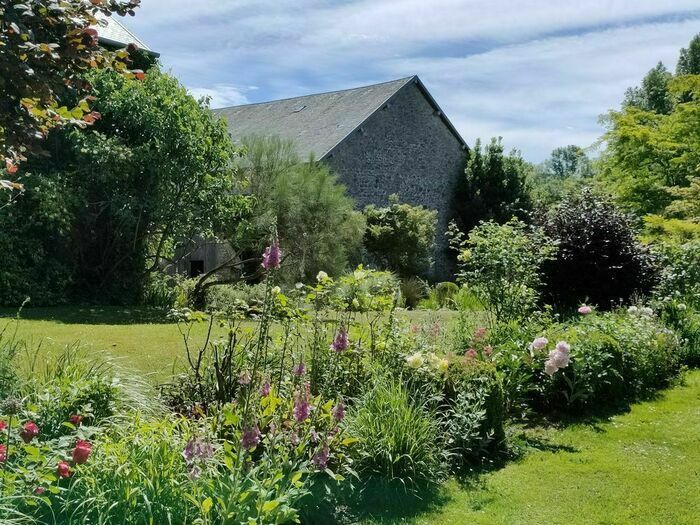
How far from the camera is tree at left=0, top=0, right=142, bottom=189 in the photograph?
9.72 ft

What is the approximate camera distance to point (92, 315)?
11406mm

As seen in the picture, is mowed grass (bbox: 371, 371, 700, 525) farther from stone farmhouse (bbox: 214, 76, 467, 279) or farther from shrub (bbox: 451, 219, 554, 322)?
stone farmhouse (bbox: 214, 76, 467, 279)

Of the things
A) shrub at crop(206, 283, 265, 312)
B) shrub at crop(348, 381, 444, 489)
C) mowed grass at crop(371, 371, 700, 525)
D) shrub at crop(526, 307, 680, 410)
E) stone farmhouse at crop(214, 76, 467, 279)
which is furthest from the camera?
stone farmhouse at crop(214, 76, 467, 279)

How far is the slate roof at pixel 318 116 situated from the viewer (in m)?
21.2

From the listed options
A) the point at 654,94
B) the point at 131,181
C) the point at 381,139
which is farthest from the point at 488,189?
the point at 131,181

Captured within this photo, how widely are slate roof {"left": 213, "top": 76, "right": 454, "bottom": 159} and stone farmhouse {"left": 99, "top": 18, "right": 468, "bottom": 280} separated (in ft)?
0.12

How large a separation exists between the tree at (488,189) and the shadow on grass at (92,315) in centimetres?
1526

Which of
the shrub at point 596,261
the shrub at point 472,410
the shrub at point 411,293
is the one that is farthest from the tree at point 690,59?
the shrub at point 472,410

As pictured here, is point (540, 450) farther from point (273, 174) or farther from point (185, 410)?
point (273, 174)

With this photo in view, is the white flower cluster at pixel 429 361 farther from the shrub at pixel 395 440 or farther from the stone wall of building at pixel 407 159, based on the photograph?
the stone wall of building at pixel 407 159

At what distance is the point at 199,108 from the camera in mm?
13961

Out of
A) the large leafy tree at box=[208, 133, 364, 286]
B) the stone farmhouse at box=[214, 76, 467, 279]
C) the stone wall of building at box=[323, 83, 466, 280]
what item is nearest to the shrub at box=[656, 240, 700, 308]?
the large leafy tree at box=[208, 133, 364, 286]

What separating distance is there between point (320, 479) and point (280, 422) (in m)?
0.70

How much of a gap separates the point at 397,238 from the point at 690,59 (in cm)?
2327
